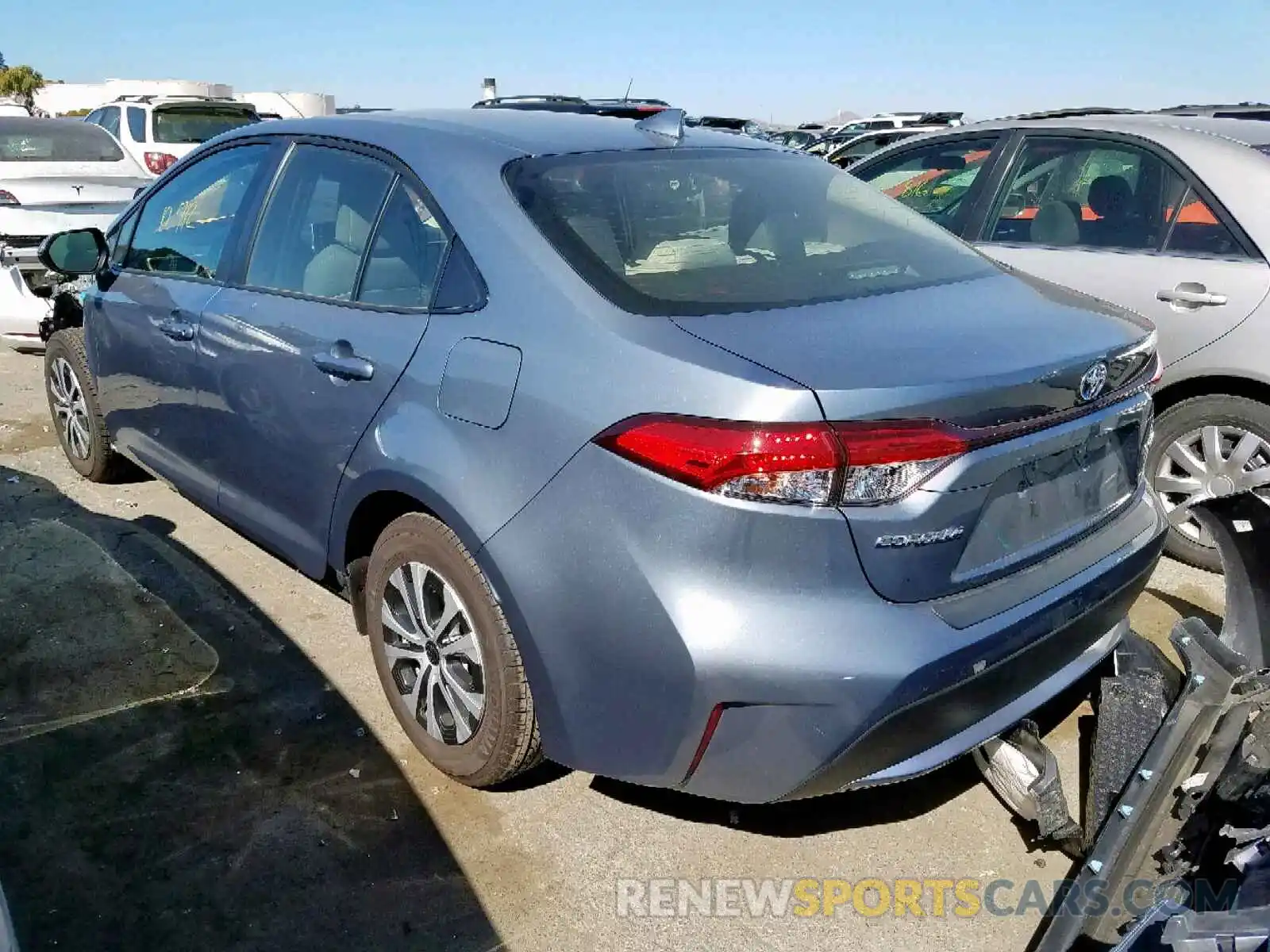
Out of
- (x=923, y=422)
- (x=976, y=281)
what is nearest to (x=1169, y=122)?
(x=976, y=281)

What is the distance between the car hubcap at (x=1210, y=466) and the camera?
13.0ft

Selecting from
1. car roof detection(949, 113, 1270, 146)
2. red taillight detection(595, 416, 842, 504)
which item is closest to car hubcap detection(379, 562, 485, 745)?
red taillight detection(595, 416, 842, 504)

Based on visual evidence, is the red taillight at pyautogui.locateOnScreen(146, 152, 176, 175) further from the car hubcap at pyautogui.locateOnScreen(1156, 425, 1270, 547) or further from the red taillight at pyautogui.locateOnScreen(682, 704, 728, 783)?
the red taillight at pyautogui.locateOnScreen(682, 704, 728, 783)

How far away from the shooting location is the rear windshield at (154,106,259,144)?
13070mm

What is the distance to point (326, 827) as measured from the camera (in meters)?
2.64

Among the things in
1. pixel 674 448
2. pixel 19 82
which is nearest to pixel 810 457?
pixel 674 448

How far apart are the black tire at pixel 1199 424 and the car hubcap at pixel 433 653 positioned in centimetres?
275

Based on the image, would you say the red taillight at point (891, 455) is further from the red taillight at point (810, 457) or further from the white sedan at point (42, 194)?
the white sedan at point (42, 194)

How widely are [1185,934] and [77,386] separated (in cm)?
474

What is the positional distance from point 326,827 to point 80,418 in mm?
3034

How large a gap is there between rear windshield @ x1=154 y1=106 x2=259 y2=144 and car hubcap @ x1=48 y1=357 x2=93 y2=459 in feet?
29.9

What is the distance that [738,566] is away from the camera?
2004mm

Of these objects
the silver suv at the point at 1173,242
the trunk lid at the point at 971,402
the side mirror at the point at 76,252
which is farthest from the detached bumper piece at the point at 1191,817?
the side mirror at the point at 76,252

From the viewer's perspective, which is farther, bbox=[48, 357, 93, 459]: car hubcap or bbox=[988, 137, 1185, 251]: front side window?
bbox=[48, 357, 93, 459]: car hubcap
